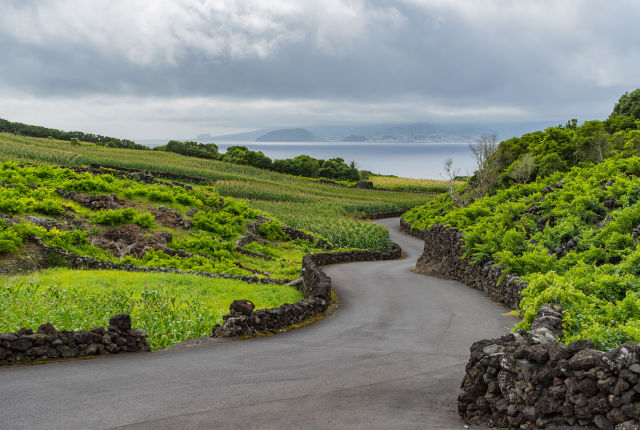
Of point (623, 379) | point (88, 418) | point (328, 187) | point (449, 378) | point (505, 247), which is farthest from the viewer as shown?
point (328, 187)

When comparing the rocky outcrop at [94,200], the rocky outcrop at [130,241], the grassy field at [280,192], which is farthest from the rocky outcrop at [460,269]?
the rocky outcrop at [94,200]

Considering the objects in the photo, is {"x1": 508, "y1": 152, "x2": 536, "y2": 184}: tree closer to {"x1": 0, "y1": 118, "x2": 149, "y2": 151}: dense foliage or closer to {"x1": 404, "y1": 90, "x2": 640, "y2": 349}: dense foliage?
{"x1": 404, "y1": 90, "x2": 640, "y2": 349}: dense foliage

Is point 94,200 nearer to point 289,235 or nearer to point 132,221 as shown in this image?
point 132,221

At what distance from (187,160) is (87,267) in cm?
8367

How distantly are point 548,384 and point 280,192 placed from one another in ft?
256

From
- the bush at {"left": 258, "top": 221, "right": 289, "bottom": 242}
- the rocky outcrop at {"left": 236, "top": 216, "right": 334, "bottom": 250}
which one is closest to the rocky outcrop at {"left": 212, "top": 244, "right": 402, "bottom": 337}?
the rocky outcrop at {"left": 236, "top": 216, "right": 334, "bottom": 250}

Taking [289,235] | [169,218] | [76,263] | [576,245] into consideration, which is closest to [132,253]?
[76,263]

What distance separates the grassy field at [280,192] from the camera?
177 feet

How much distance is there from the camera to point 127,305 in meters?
15.3

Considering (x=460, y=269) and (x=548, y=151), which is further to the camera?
(x=548, y=151)

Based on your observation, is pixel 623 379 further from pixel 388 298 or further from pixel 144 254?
pixel 144 254

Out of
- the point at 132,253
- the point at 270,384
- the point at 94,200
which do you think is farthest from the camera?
the point at 94,200

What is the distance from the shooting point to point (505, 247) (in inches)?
837

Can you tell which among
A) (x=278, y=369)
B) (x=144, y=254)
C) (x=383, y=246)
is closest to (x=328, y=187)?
(x=383, y=246)
